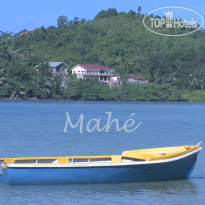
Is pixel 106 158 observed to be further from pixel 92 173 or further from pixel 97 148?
pixel 97 148

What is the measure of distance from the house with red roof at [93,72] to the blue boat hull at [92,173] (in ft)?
304

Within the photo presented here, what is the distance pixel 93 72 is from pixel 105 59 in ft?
38.8

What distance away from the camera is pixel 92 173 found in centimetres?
2127

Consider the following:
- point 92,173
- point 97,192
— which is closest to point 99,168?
point 92,173

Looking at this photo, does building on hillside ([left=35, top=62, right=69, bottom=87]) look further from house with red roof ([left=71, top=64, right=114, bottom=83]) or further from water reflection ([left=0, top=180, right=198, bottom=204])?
water reflection ([left=0, top=180, right=198, bottom=204])

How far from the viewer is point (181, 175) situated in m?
22.6

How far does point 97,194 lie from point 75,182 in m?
0.97

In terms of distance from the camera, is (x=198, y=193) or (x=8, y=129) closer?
(x=198, y=193)

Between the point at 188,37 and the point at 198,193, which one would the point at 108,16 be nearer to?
the point at 188,37

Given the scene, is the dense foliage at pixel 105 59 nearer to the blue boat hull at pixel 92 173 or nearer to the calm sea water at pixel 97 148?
the calm sea water at pixel 97 148

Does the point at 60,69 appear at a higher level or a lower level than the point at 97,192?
higher

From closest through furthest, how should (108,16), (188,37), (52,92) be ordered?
(52,92)
(188,37)
(108,16)

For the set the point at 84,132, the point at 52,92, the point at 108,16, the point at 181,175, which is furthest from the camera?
the point at 108,16

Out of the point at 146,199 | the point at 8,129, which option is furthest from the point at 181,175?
the point at 8,129
